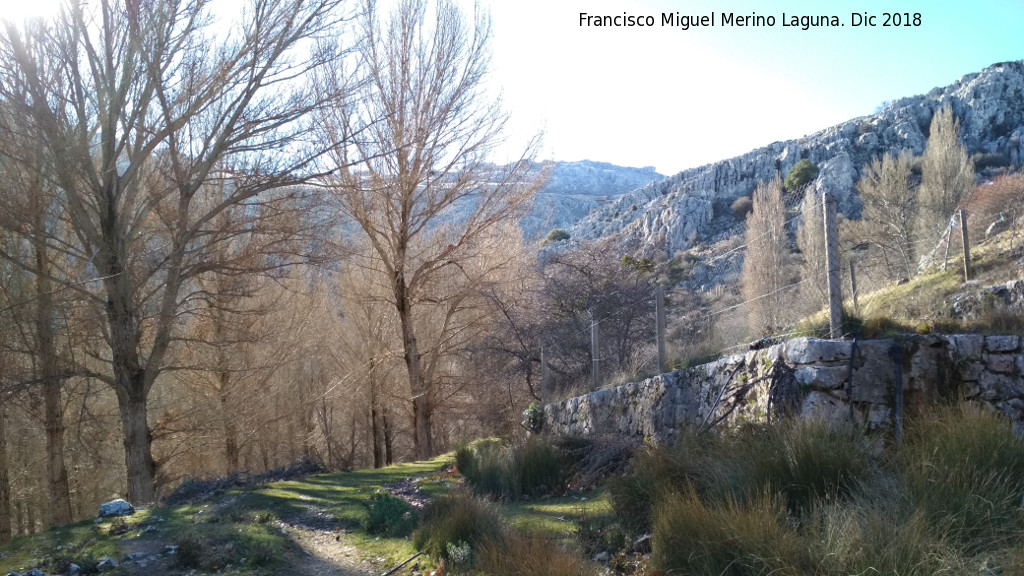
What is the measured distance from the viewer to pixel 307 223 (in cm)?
1253

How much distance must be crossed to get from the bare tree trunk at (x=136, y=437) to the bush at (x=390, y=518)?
6.09m

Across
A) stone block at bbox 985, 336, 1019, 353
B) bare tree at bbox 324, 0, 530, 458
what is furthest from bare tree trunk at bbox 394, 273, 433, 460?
stone block at bbox 985, 336, 1019, 353

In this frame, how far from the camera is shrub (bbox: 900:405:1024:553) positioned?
12.7 feet

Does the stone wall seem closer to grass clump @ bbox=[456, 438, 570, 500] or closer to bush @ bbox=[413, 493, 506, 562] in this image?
bush @ bbox=[413, 493, 506, 562]

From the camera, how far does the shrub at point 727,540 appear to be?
147 inches

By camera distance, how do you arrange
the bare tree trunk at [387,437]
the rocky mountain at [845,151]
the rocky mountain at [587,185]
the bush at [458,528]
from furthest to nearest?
1. the rocky mountain at [587,185]
2. the rocky mountain at [845,151]
3. the bare tree trunk at [387,437]
4. the bush at [458,528]

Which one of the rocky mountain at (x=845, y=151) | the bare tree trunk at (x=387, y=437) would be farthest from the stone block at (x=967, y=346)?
the rocky mountain at (x=845, y=151)

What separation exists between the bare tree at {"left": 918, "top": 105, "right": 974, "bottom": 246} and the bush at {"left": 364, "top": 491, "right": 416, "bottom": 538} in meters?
24.6

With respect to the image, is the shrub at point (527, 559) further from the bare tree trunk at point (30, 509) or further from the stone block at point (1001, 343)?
the bare tree trunk at point (30, 509)

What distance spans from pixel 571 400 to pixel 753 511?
8.70 m

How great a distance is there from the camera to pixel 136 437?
39.1 feet

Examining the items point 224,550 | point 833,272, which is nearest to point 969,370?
point 833,272

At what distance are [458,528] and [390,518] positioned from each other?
6.64 feet

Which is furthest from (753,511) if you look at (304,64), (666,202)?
(666,202)
